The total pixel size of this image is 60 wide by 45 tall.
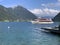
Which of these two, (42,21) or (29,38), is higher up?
(29,38)

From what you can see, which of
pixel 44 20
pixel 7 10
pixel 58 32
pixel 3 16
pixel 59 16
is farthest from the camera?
pixel 7 10

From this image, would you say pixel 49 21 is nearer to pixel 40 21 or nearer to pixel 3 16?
pixel 40 21

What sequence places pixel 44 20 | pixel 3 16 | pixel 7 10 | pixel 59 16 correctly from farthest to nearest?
pixel 7 10
pixel 3 16
pixel 44 20
pixel 59 16

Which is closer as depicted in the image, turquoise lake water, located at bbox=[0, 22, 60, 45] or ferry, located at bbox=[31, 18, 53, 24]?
turquoise lake water, located at bbox=[0, 22, 60, 45]

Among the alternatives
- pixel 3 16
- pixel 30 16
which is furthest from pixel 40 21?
pixel 3 16

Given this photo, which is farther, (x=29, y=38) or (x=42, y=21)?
(x=42, y=21)

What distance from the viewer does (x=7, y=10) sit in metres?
74.2

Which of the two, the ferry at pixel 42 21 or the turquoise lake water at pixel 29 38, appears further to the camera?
the ferry at pixel 42 21

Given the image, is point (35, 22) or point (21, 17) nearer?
point (35, 22)

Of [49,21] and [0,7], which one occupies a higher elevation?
[0,7]

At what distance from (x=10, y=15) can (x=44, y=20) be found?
56.5 feet

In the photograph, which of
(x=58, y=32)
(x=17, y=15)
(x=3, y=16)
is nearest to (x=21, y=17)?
(x=17, y=15)

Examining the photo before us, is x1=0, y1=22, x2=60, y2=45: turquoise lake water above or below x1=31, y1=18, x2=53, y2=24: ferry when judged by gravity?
above

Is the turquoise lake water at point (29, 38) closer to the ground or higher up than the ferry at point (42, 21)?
higher up
